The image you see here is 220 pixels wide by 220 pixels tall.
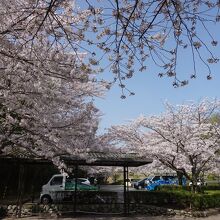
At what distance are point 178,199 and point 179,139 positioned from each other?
322cm

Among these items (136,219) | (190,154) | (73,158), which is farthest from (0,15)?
(190,154)

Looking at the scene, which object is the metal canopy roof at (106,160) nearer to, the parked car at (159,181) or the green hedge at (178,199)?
the green hedge at (178,199)

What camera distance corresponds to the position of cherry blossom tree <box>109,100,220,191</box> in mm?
19906

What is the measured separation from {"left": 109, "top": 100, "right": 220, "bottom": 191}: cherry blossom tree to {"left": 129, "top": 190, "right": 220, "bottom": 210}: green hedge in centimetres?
131

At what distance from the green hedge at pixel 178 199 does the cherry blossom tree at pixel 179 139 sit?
1.31 metres

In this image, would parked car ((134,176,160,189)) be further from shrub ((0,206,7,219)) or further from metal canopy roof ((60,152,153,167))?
shrub ((0,206,7,219))

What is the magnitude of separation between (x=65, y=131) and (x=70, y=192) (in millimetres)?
7560

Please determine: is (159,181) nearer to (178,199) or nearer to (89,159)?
(178,199)

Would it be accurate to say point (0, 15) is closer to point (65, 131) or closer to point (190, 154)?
point (65, 131)

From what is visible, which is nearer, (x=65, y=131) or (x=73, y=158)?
(x=65, y=131)

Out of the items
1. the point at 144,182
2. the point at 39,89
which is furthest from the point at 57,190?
the point at 144,182

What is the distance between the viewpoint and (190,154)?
19781 millimetres

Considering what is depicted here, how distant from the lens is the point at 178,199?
755 inches

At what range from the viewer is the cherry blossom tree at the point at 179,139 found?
784 inches
